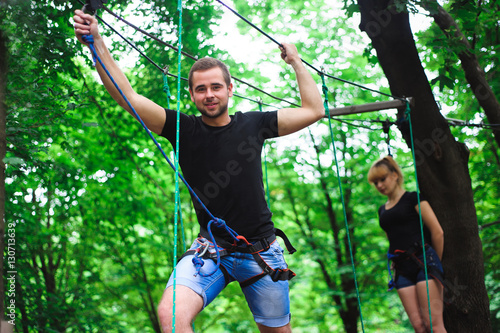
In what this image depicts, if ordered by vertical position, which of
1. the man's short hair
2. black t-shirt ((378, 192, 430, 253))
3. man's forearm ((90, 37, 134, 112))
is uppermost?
the man's short hair

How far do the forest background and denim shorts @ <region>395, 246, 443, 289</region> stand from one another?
801 millimetres

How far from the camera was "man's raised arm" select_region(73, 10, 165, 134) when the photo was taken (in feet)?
5.96

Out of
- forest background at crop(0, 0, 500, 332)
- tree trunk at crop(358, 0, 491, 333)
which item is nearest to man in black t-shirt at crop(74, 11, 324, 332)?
forest background at crop(0, 0, 500, 332)

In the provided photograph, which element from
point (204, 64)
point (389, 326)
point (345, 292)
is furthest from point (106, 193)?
point (389, 326)

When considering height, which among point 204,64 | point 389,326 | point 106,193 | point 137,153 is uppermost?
point 137,153

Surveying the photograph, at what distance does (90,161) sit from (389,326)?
23.5 ft

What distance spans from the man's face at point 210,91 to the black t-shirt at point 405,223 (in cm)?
198

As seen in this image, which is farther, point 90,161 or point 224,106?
point 90,161

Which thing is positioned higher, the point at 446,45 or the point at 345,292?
the point at 446,45

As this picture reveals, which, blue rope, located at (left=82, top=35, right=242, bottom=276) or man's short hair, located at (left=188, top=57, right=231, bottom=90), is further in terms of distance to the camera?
man's short hair, located at (left=188, top=57, right=231, bottom=90)

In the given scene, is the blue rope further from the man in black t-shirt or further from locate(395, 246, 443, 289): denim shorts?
locate(395, 246, 443, 289): denim shorts

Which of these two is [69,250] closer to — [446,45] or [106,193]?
[106,193]

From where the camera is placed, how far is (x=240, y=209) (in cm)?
213

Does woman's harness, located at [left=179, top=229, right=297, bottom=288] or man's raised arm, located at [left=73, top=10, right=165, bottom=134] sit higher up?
man's raised arm, located at [left=73, top=10, right=165, bottom=134]
